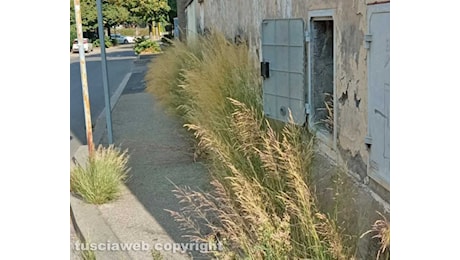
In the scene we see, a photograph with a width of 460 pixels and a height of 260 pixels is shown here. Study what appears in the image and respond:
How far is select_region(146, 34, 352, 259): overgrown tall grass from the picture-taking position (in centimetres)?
340

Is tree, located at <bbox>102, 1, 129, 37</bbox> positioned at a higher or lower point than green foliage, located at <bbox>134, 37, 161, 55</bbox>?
higher

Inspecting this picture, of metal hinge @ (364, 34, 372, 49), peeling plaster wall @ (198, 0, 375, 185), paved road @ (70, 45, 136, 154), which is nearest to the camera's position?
metal hinge @ (364, 34, 372, 49)

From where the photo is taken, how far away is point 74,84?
73.2 ft

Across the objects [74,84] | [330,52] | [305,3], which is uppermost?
[305,3]

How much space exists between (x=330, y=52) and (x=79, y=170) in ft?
Result: 9.66

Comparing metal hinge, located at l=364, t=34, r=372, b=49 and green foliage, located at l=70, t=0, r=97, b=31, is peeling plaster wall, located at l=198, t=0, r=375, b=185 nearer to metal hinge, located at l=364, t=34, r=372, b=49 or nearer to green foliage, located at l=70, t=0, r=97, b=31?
metal hinge, located at l=364, t=34, r=372, b=49

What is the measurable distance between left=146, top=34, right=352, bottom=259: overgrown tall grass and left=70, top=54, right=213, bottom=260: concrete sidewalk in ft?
0.90

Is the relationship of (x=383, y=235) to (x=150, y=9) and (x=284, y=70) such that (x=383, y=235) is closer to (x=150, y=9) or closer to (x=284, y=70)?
(x=284, y=70)

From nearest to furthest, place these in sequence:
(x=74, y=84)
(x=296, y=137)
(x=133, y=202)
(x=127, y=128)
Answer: (x=296, y=137) → (x=133, y=202) → (x=127, y=128) → (x=74, y=84)

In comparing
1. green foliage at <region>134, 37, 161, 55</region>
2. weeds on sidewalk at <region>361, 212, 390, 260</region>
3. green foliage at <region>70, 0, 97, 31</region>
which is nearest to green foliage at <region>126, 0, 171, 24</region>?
green foliage at <region>70, 0, 97, 31</region>

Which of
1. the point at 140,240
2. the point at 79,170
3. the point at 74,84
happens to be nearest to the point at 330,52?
the point at 140,240

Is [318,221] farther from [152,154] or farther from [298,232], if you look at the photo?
[152,154]

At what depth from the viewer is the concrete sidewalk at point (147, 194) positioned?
5.19m

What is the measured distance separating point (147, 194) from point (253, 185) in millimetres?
2894
